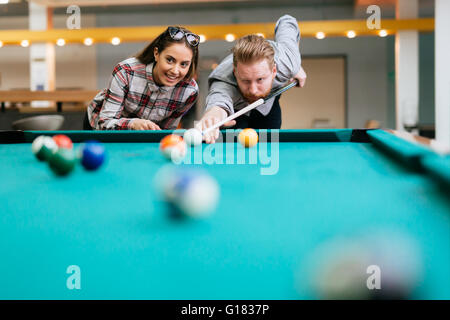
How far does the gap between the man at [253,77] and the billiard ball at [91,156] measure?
657 millimetres

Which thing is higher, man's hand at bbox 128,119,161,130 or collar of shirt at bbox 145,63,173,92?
collar of shirt at bbox 145,63,173,92

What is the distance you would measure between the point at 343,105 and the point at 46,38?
20.1 feet

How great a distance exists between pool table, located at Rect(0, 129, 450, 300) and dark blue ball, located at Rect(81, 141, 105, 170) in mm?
37

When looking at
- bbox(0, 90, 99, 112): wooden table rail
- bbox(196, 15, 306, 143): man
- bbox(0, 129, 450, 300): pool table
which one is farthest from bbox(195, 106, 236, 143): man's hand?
bbox(0, 90, 99, 112): wooden table rail

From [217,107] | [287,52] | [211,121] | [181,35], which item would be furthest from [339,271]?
[287,52]

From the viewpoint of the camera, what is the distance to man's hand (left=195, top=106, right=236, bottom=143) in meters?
1.92

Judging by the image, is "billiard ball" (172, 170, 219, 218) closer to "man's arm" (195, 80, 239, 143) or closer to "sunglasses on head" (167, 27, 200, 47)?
"man's arm" (195, 80, 239, 143)

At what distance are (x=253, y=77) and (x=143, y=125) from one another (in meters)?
0.62

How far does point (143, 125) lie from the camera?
2.26 m

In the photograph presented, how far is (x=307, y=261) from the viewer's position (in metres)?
0.59

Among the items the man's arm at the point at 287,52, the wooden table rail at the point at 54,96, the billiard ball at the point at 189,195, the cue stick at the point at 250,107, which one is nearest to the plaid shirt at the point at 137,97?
the cue stick at the point at 250,107

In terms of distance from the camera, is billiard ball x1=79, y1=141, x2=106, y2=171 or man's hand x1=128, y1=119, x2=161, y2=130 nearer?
billiard ball x1=79, y1=141, x2=106, y2=171
